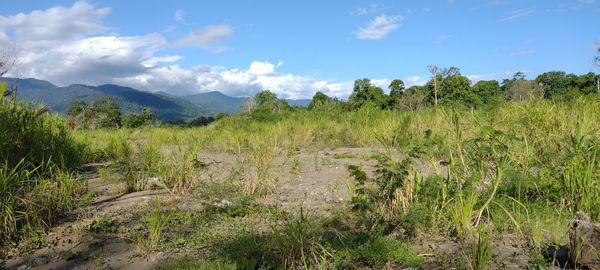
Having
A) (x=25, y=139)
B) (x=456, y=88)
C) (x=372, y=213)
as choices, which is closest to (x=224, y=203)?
(x=372, y=213)

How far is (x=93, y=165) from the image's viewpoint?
7797 millimetres

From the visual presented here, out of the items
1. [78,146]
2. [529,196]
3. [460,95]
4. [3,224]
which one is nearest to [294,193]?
[529,196]

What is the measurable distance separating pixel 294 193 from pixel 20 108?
12.5ft

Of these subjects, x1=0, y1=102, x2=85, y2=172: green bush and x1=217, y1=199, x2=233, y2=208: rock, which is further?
x1=0, y1=102, x2=85, y2=172: green bush

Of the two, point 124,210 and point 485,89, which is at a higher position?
point 485,89

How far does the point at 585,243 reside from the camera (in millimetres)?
2570

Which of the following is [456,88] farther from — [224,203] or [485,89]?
[224,203]

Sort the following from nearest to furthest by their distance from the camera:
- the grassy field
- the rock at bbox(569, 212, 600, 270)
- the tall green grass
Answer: the rock at bbox(569, 212, 600, 270)
the grassy field
the tall green grass

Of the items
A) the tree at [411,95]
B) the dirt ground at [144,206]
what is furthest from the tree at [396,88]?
the dirt ground at [144,206]

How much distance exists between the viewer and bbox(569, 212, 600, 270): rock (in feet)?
8.40

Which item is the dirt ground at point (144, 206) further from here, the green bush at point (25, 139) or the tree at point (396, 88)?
the tree at point (396, 88)

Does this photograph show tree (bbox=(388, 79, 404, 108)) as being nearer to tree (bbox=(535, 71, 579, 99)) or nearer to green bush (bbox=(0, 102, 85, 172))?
tree (bbox=(535, 71, 579, 99))

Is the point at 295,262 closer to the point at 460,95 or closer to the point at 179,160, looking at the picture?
the point at 179,160

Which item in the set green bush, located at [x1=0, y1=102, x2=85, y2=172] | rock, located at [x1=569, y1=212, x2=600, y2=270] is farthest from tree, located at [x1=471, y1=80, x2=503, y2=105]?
rock, located at [x1=569, y1=212, x2=600, y2=270]
